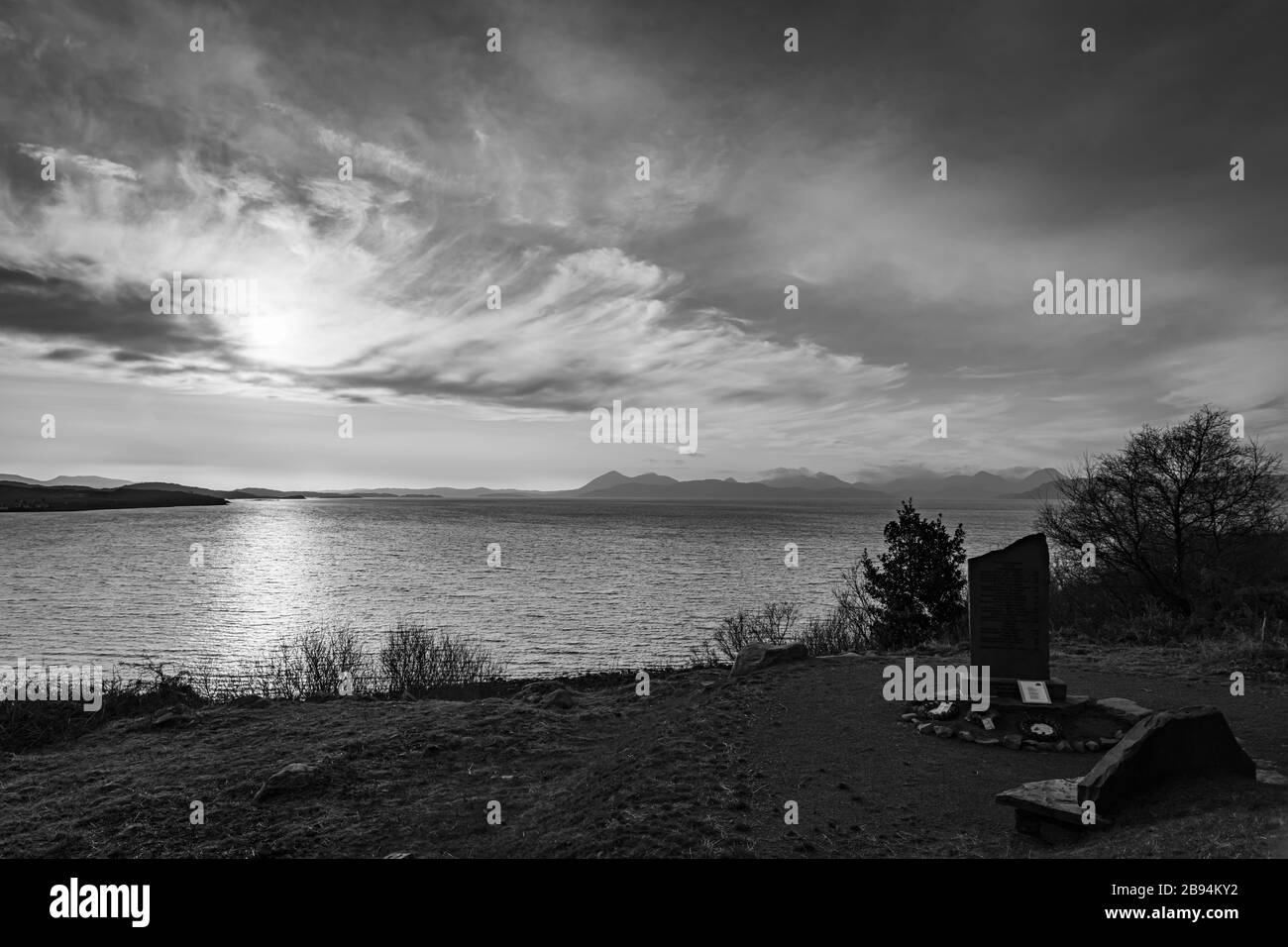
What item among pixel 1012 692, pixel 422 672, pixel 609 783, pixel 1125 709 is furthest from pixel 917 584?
pixel 609 783

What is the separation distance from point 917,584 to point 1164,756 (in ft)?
48.0

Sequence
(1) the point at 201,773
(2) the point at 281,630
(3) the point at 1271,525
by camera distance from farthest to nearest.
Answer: (2) the point at 281,630, (3) the point at 1271,525, (1) the point at 201,773

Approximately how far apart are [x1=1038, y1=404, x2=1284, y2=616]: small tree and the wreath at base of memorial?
15.6 meters

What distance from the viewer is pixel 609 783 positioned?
8.61m

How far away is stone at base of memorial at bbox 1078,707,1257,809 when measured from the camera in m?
7.02

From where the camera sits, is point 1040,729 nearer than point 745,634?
Yes

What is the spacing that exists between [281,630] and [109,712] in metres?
20.1

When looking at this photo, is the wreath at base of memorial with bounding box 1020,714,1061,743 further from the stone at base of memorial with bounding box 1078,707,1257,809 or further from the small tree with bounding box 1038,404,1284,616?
the small tree with bounding box 1038,404,1284,616

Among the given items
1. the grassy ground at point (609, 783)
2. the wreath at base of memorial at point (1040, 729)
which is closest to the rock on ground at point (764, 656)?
the grassy ground at point (609, 783)

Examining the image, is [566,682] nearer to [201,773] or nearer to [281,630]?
[201,773]
